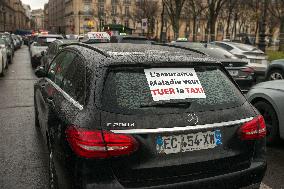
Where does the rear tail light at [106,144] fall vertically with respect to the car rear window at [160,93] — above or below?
below

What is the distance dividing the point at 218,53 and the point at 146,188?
8954 mm

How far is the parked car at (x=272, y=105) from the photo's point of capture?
17.8ft

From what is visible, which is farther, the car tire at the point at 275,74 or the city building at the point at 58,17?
the city building at the point at 58,17

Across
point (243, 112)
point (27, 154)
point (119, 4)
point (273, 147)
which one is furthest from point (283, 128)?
point (119, 4)

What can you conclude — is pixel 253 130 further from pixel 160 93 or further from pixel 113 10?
pixel 113 10

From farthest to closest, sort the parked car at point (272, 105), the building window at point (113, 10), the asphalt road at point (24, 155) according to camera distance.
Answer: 1. the building window at point (113, 10)
2. the parked car at point (272, 105)
3. the asphalt road at point (24, 155)

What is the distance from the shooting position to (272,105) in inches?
221

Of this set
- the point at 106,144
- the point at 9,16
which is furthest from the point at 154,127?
the point at 9,16

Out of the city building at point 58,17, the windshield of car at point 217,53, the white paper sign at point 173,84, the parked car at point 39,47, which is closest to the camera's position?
the white paper sign at point 173,84

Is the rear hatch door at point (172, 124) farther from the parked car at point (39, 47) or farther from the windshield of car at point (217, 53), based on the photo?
the parked car at point (39, 47)

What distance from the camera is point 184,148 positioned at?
283 cm

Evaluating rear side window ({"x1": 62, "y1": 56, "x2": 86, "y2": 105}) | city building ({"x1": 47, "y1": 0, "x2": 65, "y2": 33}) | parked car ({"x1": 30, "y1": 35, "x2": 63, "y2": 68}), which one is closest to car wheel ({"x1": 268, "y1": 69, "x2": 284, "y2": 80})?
rear side window ({"x1": 62, "y1": 56, "x2": 86, "y2": 105})

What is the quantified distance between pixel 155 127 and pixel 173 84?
1.53ft

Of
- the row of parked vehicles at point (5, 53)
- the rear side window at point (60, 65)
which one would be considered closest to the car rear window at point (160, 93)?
the rear side window at point (60, 65)
